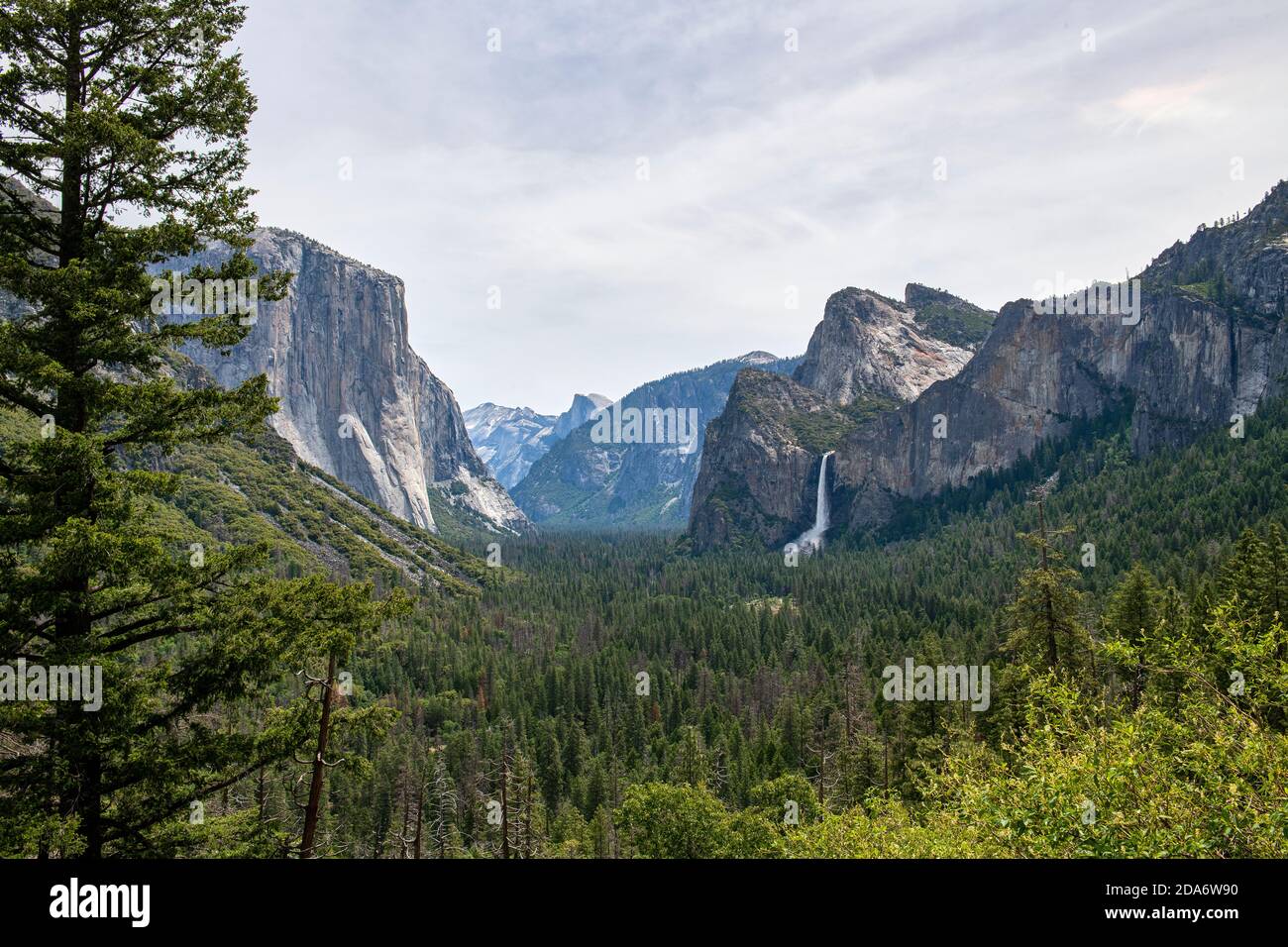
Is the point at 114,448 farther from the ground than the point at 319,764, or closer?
farther from the ground

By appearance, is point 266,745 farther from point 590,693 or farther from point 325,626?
point 590,693

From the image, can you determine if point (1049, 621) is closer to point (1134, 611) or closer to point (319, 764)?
point (1134, 611)

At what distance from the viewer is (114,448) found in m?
12.6

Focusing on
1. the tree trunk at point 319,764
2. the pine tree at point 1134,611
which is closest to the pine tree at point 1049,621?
the pine tree at point 1134,611

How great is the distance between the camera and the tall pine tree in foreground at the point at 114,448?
36.4 feet

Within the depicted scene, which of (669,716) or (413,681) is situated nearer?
(669,716)

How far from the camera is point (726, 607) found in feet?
500

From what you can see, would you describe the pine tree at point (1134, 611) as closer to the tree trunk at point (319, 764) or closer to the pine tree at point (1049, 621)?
the pine tree at point (1049, 621)

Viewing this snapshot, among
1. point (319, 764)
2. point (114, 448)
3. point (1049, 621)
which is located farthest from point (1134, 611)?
point (114, 448)

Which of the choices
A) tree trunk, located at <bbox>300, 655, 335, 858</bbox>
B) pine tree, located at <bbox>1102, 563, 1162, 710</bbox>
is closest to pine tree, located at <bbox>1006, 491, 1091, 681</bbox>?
pine tree, located at <bbox>1102, 563, 1162, 710</bbox>

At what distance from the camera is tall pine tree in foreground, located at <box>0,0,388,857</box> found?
36.4 feet

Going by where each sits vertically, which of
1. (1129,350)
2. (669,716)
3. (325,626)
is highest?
(1129,350)
